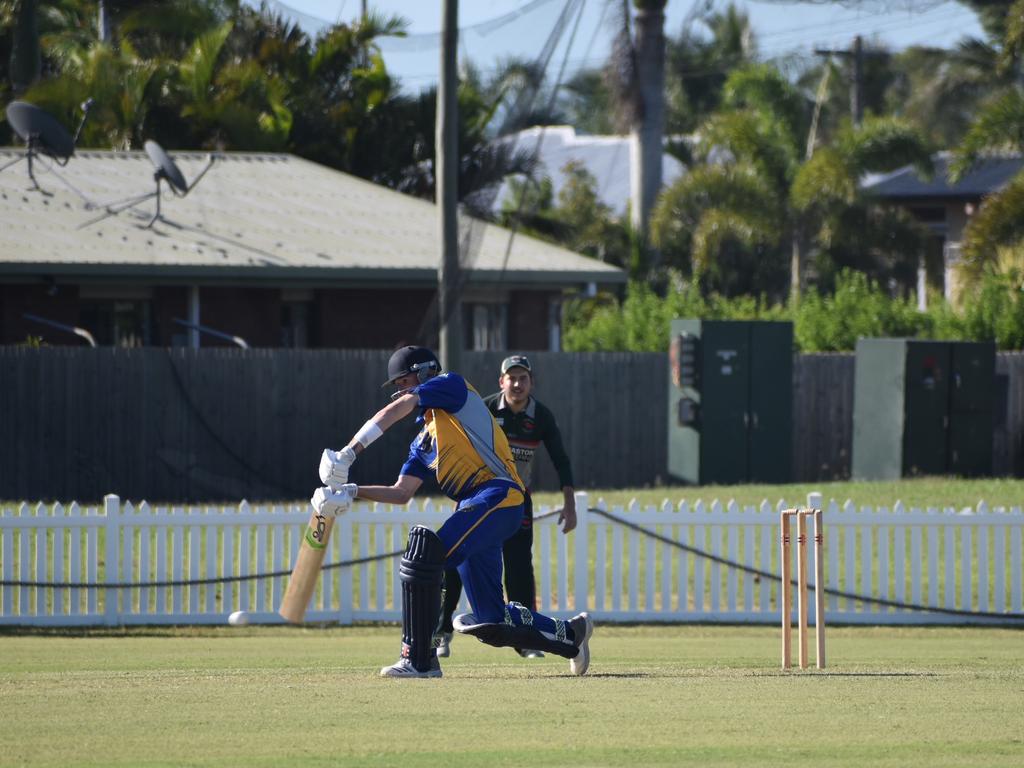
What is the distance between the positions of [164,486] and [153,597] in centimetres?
801

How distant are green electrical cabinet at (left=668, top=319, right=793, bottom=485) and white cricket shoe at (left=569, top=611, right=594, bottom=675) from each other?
13.3 m

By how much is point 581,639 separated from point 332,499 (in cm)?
170

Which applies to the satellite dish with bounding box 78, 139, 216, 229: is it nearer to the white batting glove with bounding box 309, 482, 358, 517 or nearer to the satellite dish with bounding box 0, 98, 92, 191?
the satellite dish with bounding box 0, 98, 92, 191

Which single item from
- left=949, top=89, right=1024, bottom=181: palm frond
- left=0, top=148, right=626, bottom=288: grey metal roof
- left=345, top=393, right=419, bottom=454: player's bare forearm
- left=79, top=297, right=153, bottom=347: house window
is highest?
left=949, top=89, right=1024, bottom=181: palm frond

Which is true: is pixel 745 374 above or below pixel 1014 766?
above

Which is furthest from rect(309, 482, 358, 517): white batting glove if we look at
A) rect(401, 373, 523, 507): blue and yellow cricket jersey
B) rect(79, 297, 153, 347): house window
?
rect(79, 297, 153, 347): house window

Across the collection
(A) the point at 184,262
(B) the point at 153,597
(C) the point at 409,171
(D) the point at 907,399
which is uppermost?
(C) the point at 409,171

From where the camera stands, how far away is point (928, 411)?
22609 mm

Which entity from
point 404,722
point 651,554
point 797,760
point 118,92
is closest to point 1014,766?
point 797,760

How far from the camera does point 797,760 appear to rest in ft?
21.7

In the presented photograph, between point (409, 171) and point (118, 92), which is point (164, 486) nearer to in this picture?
point (118, 92)

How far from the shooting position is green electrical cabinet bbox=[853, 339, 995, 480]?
22.5 m

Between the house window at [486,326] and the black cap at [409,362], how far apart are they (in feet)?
58.6

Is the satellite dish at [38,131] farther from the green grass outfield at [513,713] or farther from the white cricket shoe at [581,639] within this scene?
the white cricket shoe at [581,639]
